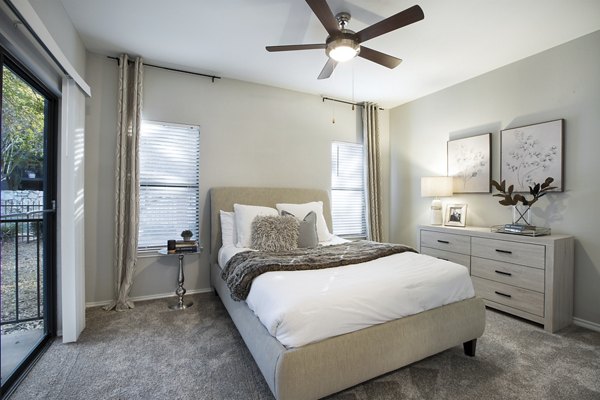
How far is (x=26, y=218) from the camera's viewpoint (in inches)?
79.3

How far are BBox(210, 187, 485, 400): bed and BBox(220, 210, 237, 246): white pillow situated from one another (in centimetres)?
95

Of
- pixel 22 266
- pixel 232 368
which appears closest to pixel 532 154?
pixel 232 368

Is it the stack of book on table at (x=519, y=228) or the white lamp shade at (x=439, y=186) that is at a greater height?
the white lamp shade at (x=439, y=186)

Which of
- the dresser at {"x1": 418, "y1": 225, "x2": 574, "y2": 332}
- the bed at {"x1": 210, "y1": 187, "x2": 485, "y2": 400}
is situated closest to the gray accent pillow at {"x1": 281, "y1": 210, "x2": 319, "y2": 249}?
the bed at {"x1": 210, "y1": 187, "x2": 485, "y2": 400}

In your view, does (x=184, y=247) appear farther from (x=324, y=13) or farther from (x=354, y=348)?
(x=324, y=13)

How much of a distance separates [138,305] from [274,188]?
2.09 m

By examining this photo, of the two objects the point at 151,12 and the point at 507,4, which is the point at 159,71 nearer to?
the point at 151,12

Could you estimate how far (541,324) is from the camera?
2.61m

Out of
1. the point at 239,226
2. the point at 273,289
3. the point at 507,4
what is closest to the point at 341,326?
the point at 273,289

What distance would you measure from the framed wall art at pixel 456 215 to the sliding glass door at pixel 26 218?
435cm

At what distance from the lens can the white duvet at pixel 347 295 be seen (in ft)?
4.93

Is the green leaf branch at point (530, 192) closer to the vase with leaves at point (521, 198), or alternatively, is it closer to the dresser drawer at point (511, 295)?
the vase with leaves at point (521, 198)

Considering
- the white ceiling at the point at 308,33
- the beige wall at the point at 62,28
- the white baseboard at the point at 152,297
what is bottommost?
the white baseboard at the point at 152,297

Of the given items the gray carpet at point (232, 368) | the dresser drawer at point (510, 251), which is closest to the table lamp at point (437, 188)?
the dresser drawer at point (510, 251)
